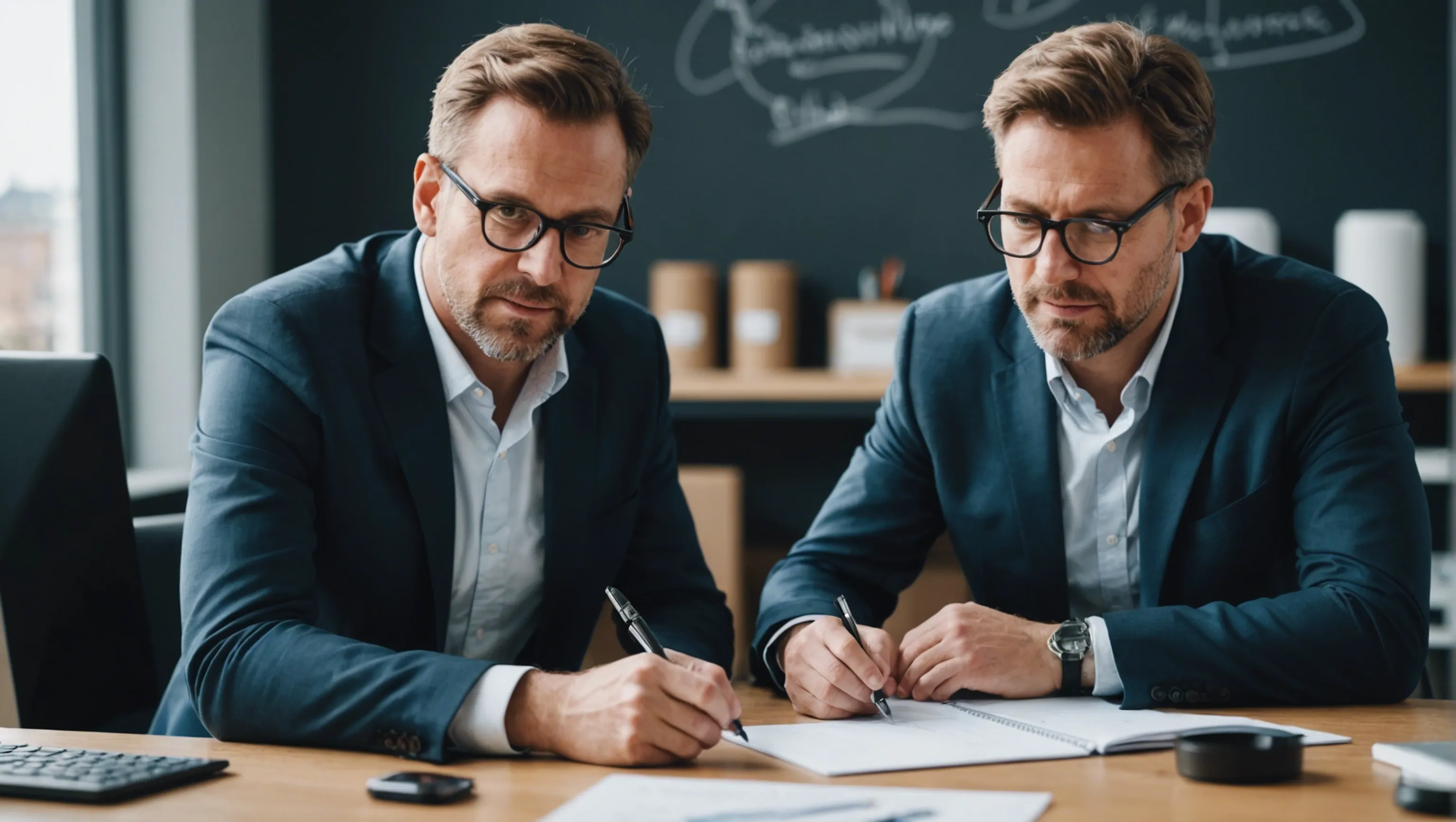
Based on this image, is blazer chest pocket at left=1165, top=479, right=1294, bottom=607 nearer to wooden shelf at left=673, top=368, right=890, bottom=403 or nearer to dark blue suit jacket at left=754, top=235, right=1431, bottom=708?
dark blue suit jacket at left=754, top=235, right=1431, bottom=708

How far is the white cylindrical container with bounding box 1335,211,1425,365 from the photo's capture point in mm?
3193

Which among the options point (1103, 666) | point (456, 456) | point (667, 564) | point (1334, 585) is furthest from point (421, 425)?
point (1334, 585)

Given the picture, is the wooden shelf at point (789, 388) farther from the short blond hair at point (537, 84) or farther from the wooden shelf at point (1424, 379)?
the short blond hair at point (537, 84)

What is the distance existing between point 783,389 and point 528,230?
180cm

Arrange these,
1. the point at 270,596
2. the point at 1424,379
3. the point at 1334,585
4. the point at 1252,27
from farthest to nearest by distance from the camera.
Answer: the point at 1252,27 < the point at 1424,379 < the point at 1334,585 < the point at 270,596

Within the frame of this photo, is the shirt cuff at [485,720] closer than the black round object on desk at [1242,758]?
No

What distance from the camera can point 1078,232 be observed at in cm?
161

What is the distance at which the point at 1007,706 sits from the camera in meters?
1.37

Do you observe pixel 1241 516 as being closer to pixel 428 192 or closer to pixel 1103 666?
pixel 1103 666

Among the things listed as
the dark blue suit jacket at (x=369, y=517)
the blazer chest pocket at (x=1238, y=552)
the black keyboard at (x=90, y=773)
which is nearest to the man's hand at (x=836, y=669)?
the dark blue suit jacket at (x=369, y=517)

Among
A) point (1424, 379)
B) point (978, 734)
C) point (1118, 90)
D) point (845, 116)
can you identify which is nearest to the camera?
point (978, 734)

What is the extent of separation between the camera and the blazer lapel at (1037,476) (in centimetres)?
170

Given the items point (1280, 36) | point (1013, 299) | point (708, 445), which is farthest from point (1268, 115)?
point (1013, 299)

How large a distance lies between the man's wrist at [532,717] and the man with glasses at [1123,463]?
30 cm
